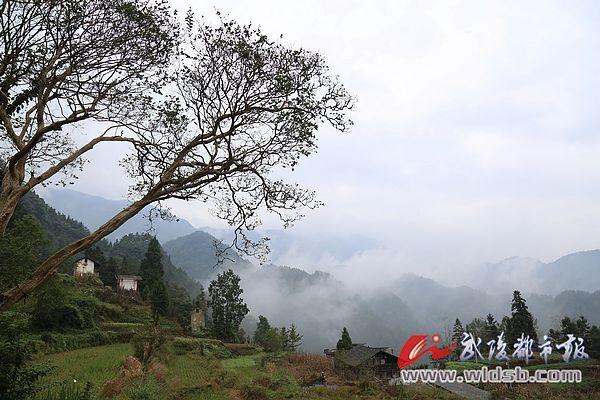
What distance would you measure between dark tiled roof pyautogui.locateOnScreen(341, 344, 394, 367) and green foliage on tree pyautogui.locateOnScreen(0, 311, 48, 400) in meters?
26.7

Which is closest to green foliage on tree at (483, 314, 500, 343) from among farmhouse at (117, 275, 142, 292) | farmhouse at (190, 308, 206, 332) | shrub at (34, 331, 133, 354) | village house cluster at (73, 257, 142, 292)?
farmhouse at (190, 308, 206, 332)

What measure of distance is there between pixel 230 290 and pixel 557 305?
145000 mm

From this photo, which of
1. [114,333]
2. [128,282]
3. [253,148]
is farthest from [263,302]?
[253,148]

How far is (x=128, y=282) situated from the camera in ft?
171

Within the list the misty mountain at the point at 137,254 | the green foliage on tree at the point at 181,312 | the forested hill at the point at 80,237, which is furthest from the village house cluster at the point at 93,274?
the misty mountain at the point at 137,254

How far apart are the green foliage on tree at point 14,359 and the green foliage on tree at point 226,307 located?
110 ft

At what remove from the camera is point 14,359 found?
252 inches

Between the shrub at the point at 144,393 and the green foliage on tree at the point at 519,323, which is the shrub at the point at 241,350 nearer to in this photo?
the shrub at the point at 144,393

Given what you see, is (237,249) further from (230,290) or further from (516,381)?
(230,290)

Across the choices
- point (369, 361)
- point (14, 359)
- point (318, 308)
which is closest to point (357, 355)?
point (369, 361)

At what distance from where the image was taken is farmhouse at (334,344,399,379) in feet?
98.3

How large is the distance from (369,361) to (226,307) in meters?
14.1

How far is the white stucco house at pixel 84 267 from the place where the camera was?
45.7 meters

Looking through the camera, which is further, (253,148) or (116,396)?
(116,396)
